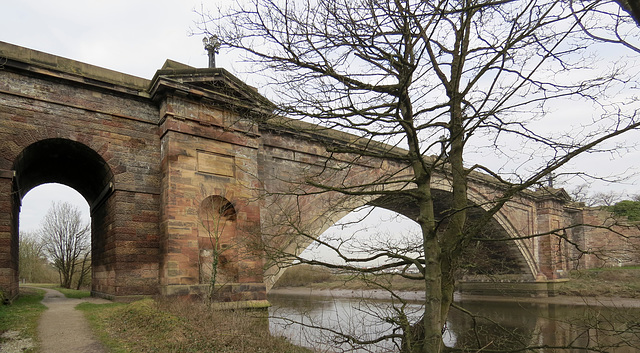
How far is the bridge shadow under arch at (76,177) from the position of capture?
9.26 metres

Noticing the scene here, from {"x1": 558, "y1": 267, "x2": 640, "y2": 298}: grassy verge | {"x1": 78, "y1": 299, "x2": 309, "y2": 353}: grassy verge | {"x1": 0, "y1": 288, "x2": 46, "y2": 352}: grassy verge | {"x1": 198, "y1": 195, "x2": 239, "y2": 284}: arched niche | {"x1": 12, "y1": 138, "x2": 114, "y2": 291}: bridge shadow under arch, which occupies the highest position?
{"x1": 12, "y1": 138, "x2": 114, "y2": 291}: bridge shadow under arch

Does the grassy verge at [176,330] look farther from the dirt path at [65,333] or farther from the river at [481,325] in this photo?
the river at [481,325]

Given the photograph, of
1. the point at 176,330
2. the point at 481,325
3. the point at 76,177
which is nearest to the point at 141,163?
the point at 76,177

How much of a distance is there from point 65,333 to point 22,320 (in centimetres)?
119

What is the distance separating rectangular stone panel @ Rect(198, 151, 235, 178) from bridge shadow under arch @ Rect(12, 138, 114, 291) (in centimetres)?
196

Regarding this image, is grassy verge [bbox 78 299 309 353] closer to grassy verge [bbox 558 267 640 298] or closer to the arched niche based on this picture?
the arched niche

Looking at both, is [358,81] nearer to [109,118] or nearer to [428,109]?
[428,109]

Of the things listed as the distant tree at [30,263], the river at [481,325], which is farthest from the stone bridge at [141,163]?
the distant tree at [30,263]

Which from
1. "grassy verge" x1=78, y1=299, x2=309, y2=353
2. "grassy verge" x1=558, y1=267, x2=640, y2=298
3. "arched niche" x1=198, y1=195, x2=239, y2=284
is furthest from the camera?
"grassy verge" x1=558, y1=267, x2=640, y2=298

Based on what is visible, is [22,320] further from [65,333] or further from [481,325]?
[481,325]

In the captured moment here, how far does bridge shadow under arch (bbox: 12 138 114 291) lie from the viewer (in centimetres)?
926

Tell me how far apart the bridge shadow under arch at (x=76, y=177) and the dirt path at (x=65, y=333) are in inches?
78.7

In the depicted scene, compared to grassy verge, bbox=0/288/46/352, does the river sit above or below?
below

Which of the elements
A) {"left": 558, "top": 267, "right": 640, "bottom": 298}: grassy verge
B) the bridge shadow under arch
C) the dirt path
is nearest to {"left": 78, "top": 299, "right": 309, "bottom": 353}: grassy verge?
the dirt path
